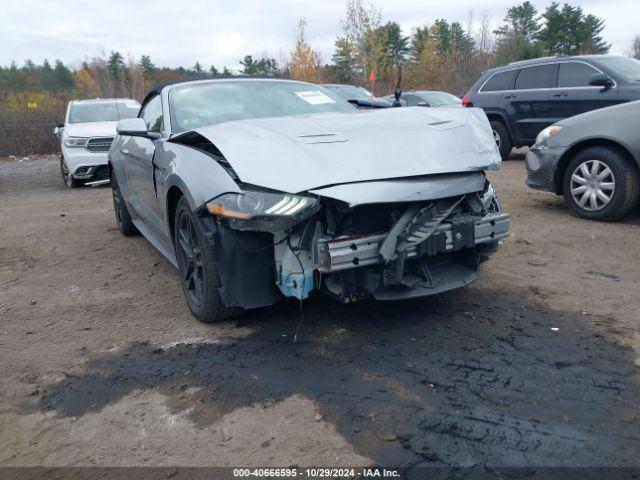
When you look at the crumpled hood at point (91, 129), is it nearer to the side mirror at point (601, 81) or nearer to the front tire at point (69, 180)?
the front tire at point (69, 180)

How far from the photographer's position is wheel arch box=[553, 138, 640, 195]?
558cm

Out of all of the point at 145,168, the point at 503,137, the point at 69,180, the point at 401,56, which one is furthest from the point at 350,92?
the point at 401,56

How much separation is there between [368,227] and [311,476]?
1375 mm

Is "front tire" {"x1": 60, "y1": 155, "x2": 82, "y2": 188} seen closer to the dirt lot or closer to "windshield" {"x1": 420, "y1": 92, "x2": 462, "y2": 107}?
the dirt lot

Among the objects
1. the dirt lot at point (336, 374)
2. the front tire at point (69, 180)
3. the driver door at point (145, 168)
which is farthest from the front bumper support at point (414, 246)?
the front tire at point (69, 180)

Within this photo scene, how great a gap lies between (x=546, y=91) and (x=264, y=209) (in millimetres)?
8482

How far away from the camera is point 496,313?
3.67m

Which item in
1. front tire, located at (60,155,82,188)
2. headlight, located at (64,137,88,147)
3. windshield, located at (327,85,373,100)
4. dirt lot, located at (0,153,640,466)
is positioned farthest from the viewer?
windshield, located at (327,85,373,100)

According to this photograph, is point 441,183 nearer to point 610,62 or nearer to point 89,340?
point 89,340

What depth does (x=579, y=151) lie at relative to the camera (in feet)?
19.6

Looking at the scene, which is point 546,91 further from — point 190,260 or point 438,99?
point 190,260

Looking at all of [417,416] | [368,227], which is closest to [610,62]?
[368,227]

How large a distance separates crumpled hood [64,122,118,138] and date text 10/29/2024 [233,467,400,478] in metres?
9.30

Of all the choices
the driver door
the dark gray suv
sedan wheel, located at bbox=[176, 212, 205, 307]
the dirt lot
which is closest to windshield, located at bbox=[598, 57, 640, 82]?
the dark gray suv
